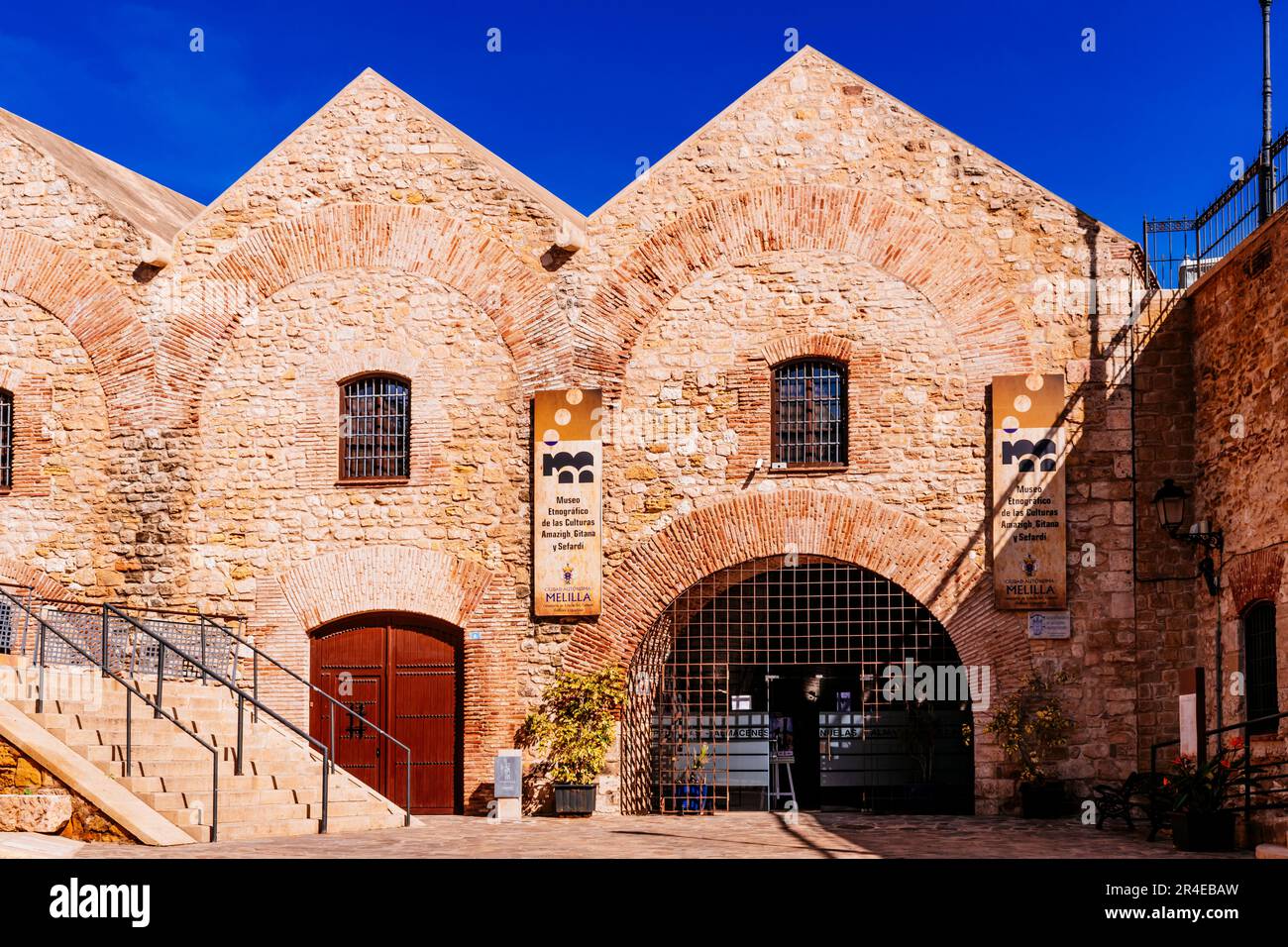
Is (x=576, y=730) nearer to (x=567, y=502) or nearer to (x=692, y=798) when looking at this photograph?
(x=692, y=798)

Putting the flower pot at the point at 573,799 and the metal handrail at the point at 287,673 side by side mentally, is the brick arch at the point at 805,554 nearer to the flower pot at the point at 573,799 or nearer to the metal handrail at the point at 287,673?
the flower pot at the point at 573,799

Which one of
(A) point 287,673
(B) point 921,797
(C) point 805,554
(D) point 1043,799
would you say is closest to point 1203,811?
(D) point 1043,799

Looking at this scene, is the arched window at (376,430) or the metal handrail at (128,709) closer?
the metal handrail at (128,709)

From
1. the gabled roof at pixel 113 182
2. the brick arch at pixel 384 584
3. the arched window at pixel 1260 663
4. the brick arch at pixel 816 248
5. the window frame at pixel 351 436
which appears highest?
the gabled roof at pixel 113 182

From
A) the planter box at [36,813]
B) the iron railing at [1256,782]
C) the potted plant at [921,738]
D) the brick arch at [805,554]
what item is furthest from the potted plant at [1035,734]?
the planter box at [36,813]

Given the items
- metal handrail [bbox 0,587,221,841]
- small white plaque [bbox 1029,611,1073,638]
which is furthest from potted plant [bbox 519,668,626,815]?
small white plaque [bbox 1029,611,1073,638]

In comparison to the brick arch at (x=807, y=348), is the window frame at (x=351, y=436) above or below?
below

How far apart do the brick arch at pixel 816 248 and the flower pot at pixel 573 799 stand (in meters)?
4.78

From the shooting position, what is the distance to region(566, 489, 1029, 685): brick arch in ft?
54.3

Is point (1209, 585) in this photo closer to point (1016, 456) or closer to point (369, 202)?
point (1016, 456)

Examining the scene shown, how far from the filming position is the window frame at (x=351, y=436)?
58.9ft

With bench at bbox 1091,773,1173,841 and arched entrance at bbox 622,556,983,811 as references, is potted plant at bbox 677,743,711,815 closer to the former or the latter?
arched entrance at bbox 622,556,983,811

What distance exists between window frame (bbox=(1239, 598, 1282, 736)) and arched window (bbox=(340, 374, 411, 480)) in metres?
9.54
